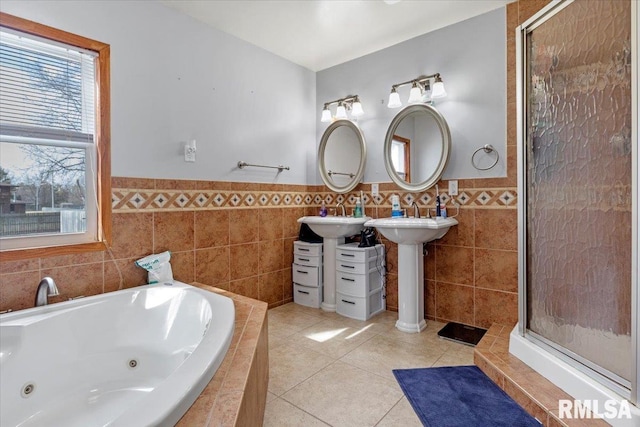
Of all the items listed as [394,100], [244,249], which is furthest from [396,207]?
[244,249]

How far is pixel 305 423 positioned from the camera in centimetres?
156

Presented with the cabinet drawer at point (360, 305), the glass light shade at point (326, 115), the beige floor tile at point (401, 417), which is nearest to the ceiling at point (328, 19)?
the glass light shade at point (326, 115)

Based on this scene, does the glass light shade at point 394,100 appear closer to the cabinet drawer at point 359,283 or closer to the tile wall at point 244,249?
the tile wall at point 244,249

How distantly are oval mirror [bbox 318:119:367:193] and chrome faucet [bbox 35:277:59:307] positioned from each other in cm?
236

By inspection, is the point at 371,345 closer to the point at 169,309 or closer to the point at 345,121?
the point at 169,309

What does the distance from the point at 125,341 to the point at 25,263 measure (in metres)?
0.69

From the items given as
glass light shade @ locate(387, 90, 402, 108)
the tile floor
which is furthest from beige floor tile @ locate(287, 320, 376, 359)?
glass light shade @ locate(387, 90, 402, 108)

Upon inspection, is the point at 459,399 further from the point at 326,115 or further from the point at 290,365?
the point at 326,115

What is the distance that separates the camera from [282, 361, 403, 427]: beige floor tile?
5.26 feet

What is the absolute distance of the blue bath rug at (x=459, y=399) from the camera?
154 centimetres

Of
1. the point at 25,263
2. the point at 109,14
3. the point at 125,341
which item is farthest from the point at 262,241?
the point at 109,14

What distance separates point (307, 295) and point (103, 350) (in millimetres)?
1824

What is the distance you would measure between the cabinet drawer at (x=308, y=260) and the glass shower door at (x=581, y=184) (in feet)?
5.73

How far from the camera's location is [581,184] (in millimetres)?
1604
